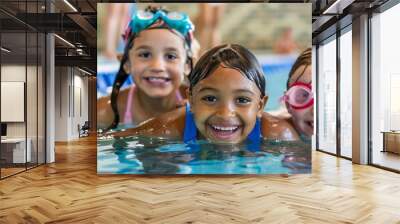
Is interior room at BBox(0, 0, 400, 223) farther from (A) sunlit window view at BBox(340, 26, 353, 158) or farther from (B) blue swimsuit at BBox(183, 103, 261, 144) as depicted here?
(B) blue swimsuit at BBox(183, 103, 261, 144)

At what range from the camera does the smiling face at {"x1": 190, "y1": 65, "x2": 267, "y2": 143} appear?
6.48 metres

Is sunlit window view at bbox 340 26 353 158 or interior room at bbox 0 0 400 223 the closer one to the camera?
interior room at bbox 0 0 400 223

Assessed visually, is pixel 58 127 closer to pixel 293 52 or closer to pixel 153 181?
pixel 153 181

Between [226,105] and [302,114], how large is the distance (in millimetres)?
1359

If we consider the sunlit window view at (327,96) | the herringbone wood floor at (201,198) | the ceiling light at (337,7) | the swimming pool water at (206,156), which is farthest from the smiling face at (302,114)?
the sunlit window view at (327,96)

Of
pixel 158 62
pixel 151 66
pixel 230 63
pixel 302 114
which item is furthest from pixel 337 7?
pixel 151 66

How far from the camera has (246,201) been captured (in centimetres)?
480

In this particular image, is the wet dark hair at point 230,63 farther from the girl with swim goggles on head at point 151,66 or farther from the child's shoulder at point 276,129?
the child's shoulder at point 276,129

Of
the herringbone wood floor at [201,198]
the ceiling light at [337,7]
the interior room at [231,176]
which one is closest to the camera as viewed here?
the herringbone wood floor at [201,198]

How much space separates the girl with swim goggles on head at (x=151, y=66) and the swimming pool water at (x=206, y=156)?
1.45 feet

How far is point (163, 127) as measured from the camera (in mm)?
6605

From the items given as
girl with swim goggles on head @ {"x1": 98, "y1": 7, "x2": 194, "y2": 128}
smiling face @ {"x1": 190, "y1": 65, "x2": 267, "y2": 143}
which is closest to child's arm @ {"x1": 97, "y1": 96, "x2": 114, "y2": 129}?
girl with swim goggles on head @ {"x1": 98, "y1": 7, "x2": 194, "y2": 128}

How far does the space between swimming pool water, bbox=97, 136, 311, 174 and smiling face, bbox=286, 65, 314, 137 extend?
253mm

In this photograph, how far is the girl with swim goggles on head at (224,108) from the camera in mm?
6488
